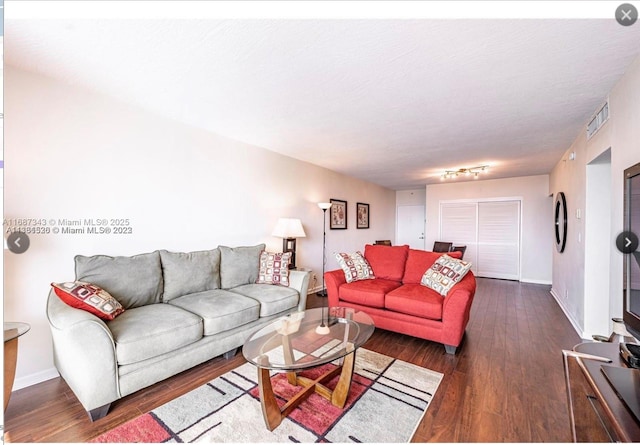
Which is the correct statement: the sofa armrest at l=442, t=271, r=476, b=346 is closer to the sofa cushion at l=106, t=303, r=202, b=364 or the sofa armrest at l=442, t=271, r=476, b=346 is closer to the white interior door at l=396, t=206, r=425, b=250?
the sofa cushion at l=106, t=303, r=202, b=364

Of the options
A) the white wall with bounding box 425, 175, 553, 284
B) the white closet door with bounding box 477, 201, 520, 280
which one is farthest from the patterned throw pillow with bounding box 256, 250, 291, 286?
the white wall with bounding box 425, 175, 553, 284

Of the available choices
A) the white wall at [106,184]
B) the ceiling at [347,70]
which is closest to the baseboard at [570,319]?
the ceiling at [347,70]

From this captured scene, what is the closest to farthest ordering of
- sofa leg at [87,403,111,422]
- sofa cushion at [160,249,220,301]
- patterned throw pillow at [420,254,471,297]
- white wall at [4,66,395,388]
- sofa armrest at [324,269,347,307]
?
1. sofa leg at [87,403,111,422]
2. white wall at [4,66,395,388]
3. sofa cushion at [160,249,220,301]
4. patterned throw pillow at [420,254,471,297]
5. sofa armrest at [324,269,347,307]

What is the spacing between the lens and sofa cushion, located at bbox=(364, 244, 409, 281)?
3377mm

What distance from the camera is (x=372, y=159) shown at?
432cm

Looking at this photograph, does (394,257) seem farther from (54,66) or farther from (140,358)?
(54,66)

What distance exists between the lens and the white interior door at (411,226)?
742cm

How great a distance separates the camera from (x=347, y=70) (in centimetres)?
187

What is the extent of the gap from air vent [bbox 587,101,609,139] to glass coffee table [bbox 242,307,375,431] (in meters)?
2.61

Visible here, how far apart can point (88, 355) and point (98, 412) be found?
36 centimetres

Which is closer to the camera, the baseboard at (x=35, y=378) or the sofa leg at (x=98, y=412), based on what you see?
the sofa leg at (x=98, y=412)

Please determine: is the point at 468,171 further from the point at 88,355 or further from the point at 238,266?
the point at 88,355

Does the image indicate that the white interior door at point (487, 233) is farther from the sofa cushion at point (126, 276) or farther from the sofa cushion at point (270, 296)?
the sofa cushion at point (126, 276)

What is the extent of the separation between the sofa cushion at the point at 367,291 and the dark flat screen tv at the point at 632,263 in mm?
1747
